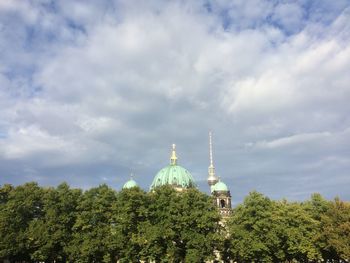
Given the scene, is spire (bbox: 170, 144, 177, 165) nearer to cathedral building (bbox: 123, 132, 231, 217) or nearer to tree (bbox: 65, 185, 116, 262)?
cathedral building (bbox: 123, 132, 231, 217)

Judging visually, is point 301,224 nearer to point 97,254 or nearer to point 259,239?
point 259,239

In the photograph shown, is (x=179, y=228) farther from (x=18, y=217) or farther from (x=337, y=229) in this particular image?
(x=18, y=217)

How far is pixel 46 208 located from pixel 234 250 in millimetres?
37930

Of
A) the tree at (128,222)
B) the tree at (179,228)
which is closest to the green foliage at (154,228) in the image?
the tree at (179,228)

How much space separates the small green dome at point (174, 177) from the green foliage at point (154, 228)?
7110cm

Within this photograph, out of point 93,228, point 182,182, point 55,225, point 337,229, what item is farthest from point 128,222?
point 182,182

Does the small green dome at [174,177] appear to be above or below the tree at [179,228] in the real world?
above

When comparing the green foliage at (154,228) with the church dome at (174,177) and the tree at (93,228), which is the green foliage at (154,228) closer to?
the tree at (93,228)

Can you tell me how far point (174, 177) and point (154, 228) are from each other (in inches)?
3271

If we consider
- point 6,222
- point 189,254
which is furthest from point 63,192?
Result: point 189,254

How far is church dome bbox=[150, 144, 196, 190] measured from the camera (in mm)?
157250

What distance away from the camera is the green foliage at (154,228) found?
76.2 m

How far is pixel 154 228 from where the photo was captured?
76.2 m

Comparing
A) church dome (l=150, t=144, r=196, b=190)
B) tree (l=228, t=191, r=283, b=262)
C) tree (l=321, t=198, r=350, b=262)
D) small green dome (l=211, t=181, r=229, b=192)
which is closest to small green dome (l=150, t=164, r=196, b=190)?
church dome (l=150, t=144, r=196, b=190)
